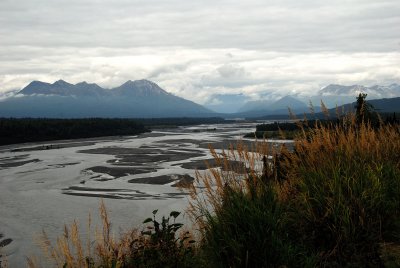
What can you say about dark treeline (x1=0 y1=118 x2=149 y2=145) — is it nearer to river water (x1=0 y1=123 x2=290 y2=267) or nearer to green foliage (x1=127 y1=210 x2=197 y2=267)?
river water (x1=0 y1=123 x2=290 y2=267)

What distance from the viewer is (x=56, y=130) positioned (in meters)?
114

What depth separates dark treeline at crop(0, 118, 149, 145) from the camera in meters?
101

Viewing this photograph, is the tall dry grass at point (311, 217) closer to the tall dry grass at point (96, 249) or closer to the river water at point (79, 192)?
the tall dry grass at point (96, 249)

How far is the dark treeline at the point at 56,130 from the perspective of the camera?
101375mm

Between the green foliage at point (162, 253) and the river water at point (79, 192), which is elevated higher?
the green foliage at point (162, 253)

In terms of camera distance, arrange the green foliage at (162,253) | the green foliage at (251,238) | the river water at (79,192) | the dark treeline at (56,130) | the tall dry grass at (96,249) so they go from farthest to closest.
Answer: the dark treeline at (56,130)
the river water at (79,192)
the green foliage at (162,253)
the tall dry grass at (96,249)
the green foliage at (251,238)

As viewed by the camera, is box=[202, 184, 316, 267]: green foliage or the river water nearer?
box=[202, 184, 316, 267]: green foliage

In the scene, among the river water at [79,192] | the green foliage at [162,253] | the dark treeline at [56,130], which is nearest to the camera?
the green foliage at [162,253]

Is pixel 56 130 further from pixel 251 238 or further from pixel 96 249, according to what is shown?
pixel 251 238

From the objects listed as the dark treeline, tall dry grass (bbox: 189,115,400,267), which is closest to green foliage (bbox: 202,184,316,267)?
tall dry grass (bbox: 189,115,400,267)

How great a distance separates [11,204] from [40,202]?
197cm

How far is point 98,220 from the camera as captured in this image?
22188 mm

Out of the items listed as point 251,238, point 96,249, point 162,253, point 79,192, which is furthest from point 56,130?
point 251,238

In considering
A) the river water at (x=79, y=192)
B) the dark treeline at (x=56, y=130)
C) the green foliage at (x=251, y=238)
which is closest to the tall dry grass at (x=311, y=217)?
the green foliage at (x=251, y=238)
